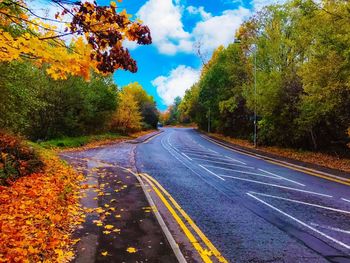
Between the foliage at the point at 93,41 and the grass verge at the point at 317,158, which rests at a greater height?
the foliage at the point at 93,41

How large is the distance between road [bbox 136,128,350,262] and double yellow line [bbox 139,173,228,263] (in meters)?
0.16

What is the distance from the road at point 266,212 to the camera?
22.7ft

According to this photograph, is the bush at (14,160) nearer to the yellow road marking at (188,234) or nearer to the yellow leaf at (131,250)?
the yellow road marking at (188,234)

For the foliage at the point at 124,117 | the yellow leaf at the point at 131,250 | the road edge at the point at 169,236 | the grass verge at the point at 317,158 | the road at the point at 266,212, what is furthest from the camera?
the foliage at the point at 124,117

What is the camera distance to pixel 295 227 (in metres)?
8.43

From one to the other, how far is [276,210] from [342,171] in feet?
34.6

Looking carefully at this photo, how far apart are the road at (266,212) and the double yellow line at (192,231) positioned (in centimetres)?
16

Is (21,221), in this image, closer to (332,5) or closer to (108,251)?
(108,251)

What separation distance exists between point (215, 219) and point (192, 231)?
4.13ft

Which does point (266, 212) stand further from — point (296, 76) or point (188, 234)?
point (296, 76)

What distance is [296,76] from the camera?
1139 inches

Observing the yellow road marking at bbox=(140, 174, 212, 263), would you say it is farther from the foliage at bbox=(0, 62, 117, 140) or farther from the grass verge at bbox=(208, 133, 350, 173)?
the grass verge at bbox=(208, 133, 350, 173)

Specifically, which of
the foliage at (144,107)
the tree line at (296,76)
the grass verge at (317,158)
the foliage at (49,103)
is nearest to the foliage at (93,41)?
the foliage at (49,103)

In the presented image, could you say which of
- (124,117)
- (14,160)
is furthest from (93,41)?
(124,117)
